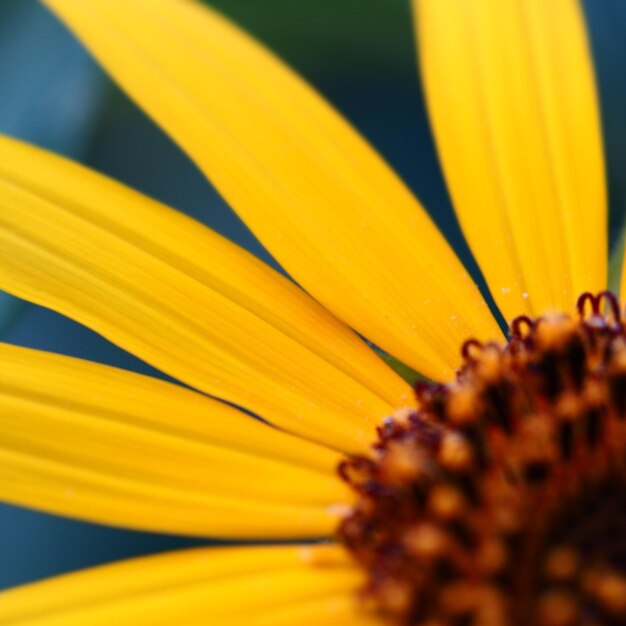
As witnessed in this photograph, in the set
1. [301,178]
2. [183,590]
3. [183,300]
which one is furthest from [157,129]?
[183,590]

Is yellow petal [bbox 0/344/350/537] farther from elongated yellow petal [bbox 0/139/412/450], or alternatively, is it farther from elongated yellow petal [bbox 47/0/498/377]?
elongated yellow petal [bbox 47/0/498/377]

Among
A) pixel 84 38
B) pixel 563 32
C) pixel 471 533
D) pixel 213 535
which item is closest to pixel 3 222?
pixel 84 38

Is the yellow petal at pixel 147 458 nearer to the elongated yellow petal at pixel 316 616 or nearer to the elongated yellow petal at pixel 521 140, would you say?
the elongated yellow petal at pixel 316 616

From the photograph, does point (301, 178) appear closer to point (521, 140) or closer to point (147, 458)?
point (521, 140)

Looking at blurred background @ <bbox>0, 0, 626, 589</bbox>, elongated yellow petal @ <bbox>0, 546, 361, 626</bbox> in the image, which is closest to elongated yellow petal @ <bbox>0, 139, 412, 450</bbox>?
elongated yellow petal @ <bbox>0, 546, 361, 626</bbox>

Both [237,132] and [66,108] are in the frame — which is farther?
[66,108]

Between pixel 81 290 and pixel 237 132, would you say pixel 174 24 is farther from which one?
pixel 81 290
